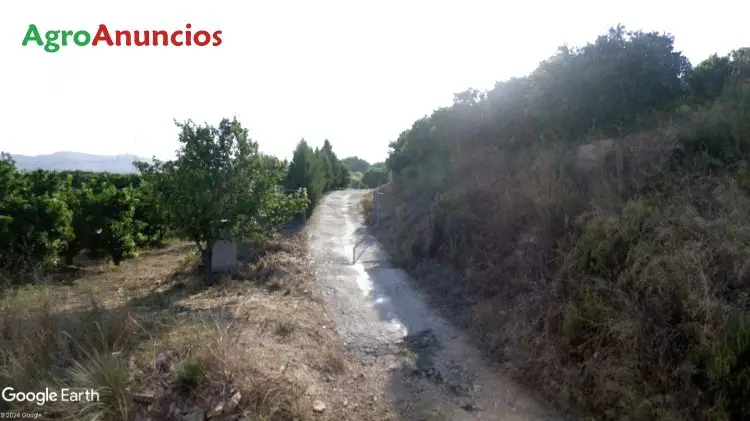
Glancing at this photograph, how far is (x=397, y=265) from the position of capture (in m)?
10.6

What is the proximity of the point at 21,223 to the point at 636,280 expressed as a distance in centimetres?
1277

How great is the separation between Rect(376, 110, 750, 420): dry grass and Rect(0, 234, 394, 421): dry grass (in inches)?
98.0

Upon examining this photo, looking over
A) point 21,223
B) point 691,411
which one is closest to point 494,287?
point 691,411

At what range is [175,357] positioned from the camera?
423 cm

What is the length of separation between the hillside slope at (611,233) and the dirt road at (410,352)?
422 millimetres

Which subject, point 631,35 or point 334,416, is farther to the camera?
point 631,35

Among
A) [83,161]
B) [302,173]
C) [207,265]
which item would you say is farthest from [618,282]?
[83,161]

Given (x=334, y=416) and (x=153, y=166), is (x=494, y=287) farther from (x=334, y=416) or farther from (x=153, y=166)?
(x=153, y=166)

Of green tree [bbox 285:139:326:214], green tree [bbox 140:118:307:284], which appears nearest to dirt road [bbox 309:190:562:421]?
green tree [bbox 140:118:307:284]

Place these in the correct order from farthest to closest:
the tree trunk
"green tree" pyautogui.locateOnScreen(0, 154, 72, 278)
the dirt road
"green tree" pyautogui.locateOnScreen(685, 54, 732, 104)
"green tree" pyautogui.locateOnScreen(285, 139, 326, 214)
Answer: "green tree" pyautogui.locateOnScreen(285, 139, 326, 214) < the tree trunk < "green tree" pyautogui.locateOnScreen(0, 154, 72, 278) < "green tree" pyautogui.locateOnScreen(685, 54, 732, 104) < the dirt road

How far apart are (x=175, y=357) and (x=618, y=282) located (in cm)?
523

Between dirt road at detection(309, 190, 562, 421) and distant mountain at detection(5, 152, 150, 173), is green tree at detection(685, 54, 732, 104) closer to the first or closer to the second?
dirt road at detection(309, 190, 562, 421)

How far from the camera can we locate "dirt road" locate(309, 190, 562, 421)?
433cm

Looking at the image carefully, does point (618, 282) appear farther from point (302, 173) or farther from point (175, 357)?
point (302, 173)
